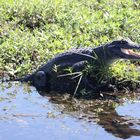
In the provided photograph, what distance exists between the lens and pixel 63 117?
19.5ft

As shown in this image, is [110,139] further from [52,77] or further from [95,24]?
[95,24]

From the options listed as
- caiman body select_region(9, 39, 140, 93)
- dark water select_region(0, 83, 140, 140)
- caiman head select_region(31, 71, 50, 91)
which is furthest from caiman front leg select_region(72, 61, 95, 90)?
caiman head select_region(31, 71, 50, 91)

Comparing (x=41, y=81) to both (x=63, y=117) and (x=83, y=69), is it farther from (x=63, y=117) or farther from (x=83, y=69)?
(x=63, y=117)

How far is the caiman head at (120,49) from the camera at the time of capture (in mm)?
7051

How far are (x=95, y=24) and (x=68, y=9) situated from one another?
894 mm

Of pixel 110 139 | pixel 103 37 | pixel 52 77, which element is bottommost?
pixel 110 139

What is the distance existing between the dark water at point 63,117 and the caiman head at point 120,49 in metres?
0.62

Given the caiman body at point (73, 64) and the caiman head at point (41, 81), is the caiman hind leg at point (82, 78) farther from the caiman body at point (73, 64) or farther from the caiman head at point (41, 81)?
the caiman head at point (41, 81)

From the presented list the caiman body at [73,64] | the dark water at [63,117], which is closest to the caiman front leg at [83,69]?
the caiman body at [73,64]

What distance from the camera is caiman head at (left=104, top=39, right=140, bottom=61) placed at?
7.05 m

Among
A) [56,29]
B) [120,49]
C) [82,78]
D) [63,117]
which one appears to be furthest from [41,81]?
[56,29]

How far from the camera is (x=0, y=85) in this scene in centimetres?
708

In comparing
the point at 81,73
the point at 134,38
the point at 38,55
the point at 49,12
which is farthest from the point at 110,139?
the point at 49,12

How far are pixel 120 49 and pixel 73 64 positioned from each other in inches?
26.4
